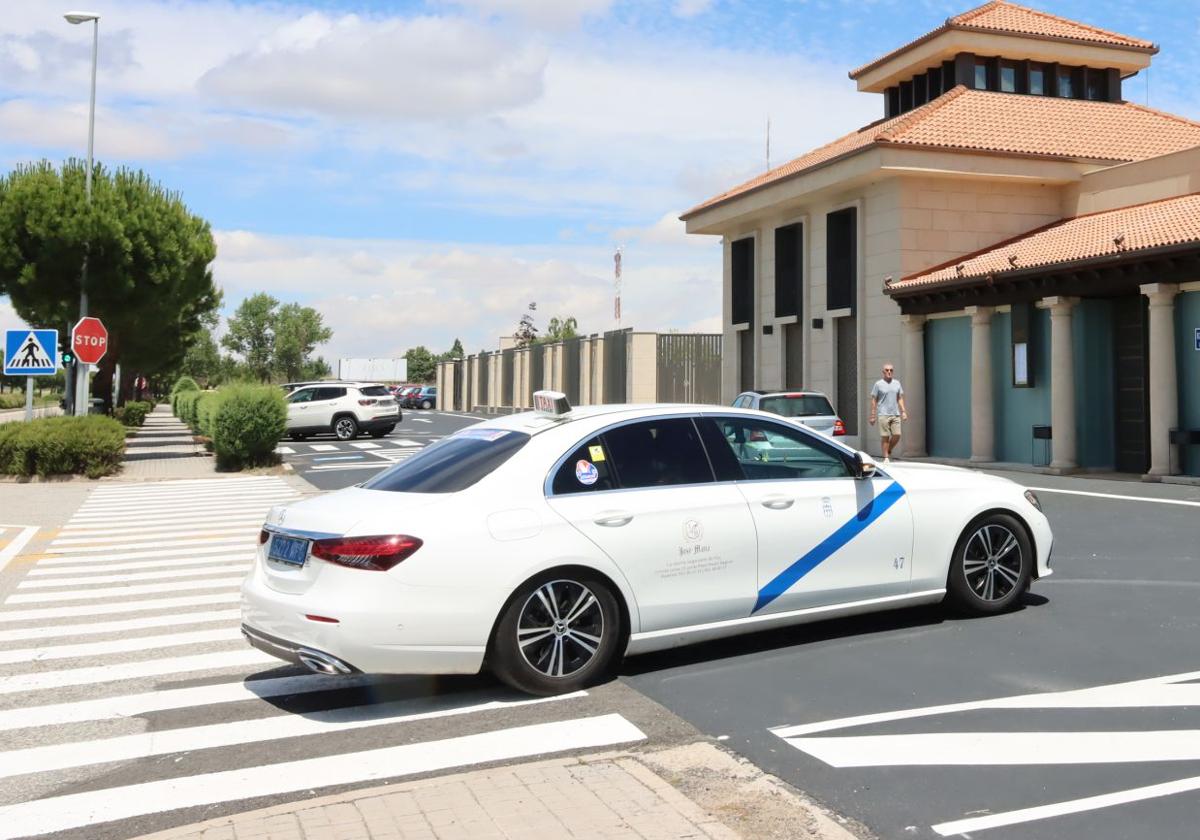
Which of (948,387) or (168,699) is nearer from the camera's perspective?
(168,699)

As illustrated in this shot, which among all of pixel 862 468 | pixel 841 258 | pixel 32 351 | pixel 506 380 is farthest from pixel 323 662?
pixel 506 380

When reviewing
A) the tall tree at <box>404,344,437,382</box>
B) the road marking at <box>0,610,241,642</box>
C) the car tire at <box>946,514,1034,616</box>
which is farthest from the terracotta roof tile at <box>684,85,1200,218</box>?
the tall tree at <box>404,344,437,382</box>

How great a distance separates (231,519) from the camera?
15.4m

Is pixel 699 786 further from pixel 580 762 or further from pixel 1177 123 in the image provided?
pixel 1177 123

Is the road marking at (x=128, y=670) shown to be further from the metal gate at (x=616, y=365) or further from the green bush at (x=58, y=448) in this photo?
the metal gate at (x=616, y=365)

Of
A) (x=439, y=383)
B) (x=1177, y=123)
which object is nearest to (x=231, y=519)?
(x=1177, y=123)

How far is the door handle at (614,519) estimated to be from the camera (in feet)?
19.8

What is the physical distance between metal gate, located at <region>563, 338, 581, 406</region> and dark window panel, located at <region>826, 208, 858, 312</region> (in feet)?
85.5

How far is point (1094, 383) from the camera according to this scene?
842 inches

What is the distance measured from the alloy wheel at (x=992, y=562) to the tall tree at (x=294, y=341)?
361 feet

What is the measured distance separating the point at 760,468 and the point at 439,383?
86471mm

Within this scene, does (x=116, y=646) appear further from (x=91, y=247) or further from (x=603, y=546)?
(x=91, y=247)

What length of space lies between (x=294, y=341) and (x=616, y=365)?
71218mm

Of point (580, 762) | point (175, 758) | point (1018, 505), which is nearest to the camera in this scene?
point (580, 762)
